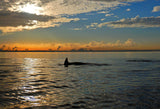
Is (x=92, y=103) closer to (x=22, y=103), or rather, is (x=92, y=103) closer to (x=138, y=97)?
(x=138, y=97)

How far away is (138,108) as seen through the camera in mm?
13203

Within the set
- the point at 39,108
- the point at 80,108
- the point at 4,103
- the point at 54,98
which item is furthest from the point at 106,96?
the point at 4,103

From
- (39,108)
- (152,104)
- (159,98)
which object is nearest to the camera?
(39,108)

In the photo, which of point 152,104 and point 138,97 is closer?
point 152,104

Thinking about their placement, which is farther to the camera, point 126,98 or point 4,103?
point 126,98

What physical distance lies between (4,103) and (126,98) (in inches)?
464

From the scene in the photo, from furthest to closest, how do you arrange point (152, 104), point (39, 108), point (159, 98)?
point (159, 98) < point (152, 104) < point (39, 108)

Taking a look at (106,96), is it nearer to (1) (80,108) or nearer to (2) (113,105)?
(2) (113,105)

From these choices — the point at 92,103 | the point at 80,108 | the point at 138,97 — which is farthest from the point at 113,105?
the point at 138,97

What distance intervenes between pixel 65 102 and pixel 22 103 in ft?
13.0

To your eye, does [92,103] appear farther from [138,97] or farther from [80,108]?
[138,97]

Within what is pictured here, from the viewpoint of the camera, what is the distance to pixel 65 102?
14773mm

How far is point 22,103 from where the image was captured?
14.5 meters

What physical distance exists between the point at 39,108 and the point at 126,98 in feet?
28.3
